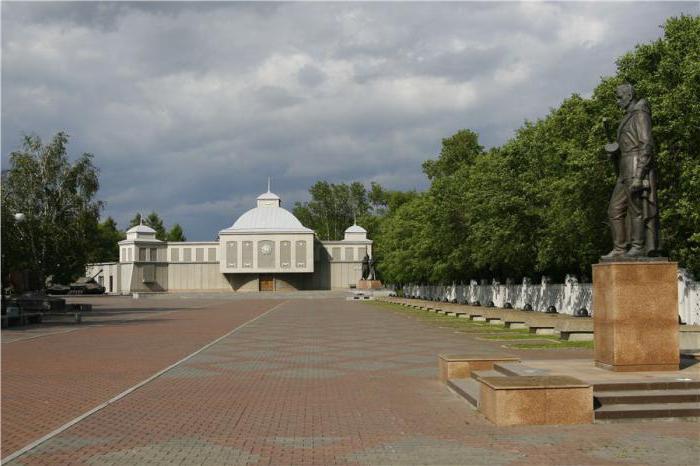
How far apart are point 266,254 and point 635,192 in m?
86.9

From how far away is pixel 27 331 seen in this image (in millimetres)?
27500

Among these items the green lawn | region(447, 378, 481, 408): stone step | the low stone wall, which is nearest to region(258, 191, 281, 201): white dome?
the low stone wall

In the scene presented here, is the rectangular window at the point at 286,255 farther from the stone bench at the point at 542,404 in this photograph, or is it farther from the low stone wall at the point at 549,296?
the stone bench at the point at 542,404

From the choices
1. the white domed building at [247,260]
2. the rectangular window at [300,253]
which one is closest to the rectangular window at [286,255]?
the white domed building at [247,260]

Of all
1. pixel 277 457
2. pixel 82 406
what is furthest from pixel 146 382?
pixel 277 457

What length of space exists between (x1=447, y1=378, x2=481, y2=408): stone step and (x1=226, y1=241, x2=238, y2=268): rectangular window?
86797mm

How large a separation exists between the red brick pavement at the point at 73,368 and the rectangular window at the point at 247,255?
6856cm

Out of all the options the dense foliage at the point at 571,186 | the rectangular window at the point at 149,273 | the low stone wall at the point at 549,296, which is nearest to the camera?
the dense foliage at the point at 571,186

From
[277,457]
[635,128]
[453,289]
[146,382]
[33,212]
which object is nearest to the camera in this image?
[277,457]

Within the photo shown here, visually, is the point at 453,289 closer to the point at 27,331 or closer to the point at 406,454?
the point at 27,331

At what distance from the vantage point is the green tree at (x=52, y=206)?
42.2 m

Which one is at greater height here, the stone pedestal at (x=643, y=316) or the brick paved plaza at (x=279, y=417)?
the stone pedestal at (x=643, y=316)

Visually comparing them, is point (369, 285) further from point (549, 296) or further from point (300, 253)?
point (549, 296)

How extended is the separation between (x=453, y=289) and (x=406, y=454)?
48.5 metres
